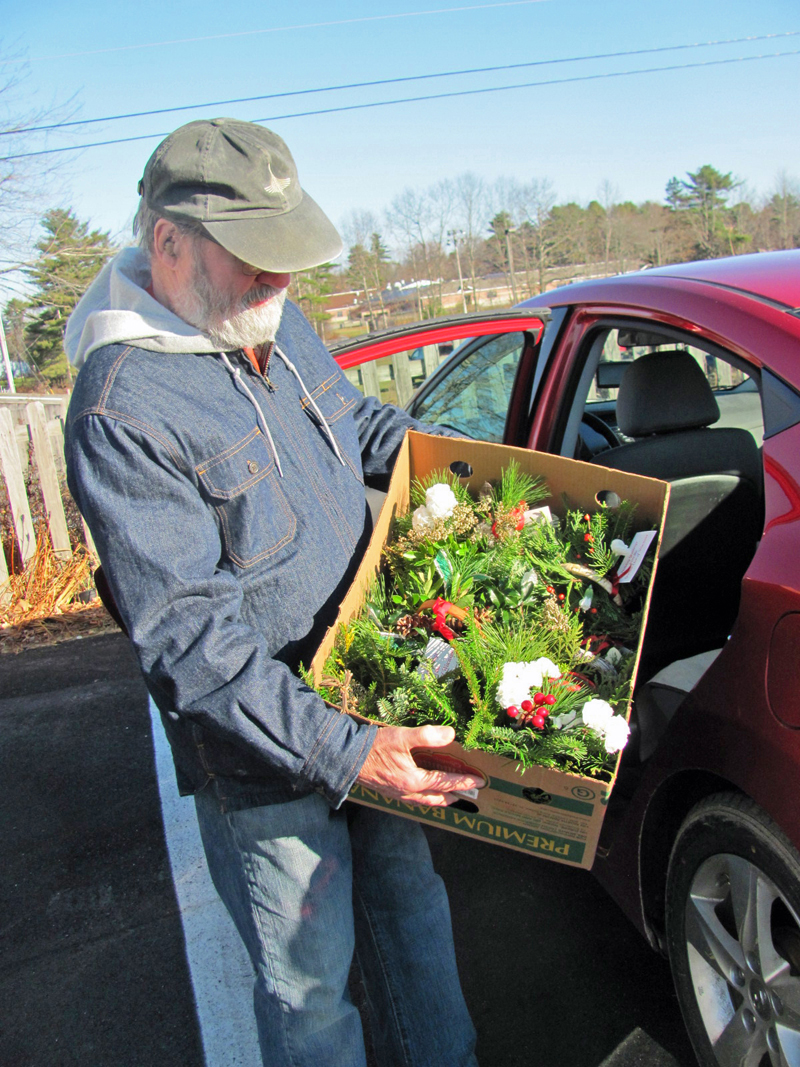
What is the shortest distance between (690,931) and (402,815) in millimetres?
746

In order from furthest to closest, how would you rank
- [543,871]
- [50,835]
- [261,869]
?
A: [50,835], [543,871], [261,869]

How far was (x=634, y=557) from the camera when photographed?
157 cm

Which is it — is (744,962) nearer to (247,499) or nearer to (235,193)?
(247,499)

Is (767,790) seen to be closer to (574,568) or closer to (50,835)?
(574,568)

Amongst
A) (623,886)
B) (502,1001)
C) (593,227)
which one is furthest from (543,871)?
(593,227)

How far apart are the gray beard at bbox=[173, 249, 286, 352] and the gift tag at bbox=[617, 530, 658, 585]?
88 centimetres

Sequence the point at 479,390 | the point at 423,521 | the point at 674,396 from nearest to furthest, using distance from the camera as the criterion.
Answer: the point at 423,521 → the point at 674,396 → the point at 479,390

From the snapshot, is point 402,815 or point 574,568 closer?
point 402,815

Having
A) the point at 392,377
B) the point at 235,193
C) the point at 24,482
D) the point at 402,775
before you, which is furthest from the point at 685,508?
the point at 392,377

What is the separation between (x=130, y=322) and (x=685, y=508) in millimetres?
1393

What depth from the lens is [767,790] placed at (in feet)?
4.56

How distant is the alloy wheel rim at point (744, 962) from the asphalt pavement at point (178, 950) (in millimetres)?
368

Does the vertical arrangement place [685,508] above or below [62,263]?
below

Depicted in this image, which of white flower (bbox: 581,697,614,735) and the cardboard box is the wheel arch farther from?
white flower (bbox: 581,697,614,735)
